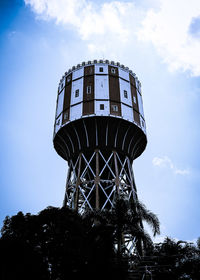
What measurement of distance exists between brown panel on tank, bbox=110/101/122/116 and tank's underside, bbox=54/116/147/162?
1.78ft

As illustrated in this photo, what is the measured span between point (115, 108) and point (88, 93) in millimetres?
2673

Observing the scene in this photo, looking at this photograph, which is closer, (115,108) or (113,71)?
(115,108)

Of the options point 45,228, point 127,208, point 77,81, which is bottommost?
point 45,228

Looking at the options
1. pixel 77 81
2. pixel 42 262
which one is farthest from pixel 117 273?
pixel 77 81

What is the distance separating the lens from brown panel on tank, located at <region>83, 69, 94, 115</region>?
2297cm

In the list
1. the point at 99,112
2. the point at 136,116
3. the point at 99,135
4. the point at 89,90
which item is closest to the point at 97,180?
the point at 99,135

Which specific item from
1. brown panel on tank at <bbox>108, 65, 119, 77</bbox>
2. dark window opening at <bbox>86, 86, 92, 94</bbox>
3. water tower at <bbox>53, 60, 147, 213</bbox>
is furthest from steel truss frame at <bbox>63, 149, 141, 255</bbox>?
brown panel on tank at <bbox>108, 65, 119, 77</bbox>

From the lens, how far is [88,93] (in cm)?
2409

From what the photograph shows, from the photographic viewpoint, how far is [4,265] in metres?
11.1

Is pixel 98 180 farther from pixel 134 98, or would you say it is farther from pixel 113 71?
pixel 113 71

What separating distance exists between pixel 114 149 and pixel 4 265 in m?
13.4

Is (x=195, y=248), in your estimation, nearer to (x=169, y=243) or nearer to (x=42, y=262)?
(x=169, y=243)

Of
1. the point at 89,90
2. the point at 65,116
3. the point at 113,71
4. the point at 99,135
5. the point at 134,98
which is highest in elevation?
the point at 113,71

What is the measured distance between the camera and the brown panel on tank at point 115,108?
75.0 feet
